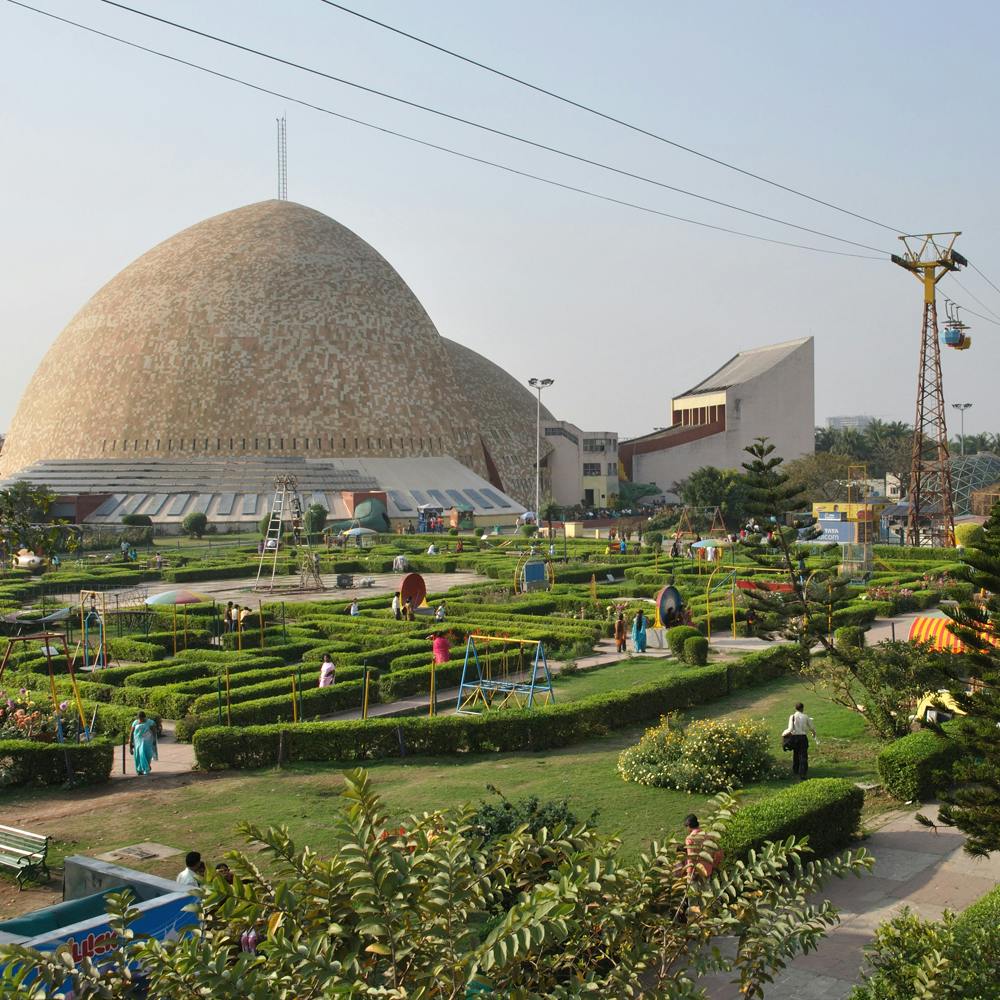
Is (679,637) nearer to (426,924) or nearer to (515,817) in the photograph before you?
(515,817)

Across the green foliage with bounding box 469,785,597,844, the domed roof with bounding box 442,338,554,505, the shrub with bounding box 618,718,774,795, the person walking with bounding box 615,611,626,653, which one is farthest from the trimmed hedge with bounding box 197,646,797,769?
the domed roof with bounding box 442,338,554,505

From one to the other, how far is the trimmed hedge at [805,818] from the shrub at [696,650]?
944 cm

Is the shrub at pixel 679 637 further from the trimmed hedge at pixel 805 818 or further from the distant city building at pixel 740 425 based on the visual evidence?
Result: the distant city building at pixel 740 425

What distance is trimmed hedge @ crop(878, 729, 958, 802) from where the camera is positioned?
1247cm

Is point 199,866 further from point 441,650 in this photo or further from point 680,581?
point 680,581

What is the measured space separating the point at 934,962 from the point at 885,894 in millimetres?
4206

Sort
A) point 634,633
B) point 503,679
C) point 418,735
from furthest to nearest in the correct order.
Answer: point 634,633 → point 503,679 → point 418,735

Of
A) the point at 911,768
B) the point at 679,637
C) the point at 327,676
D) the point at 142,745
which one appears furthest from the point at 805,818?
the point at 679,637

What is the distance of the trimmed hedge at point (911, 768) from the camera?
12469 millimetres

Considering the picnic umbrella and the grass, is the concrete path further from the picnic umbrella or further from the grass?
the picnic umbrella

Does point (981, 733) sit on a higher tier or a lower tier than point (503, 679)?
higher

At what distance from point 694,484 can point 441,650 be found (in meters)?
41.2

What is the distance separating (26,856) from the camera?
10211 millimetres

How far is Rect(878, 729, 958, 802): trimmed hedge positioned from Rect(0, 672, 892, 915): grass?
0.73 m
